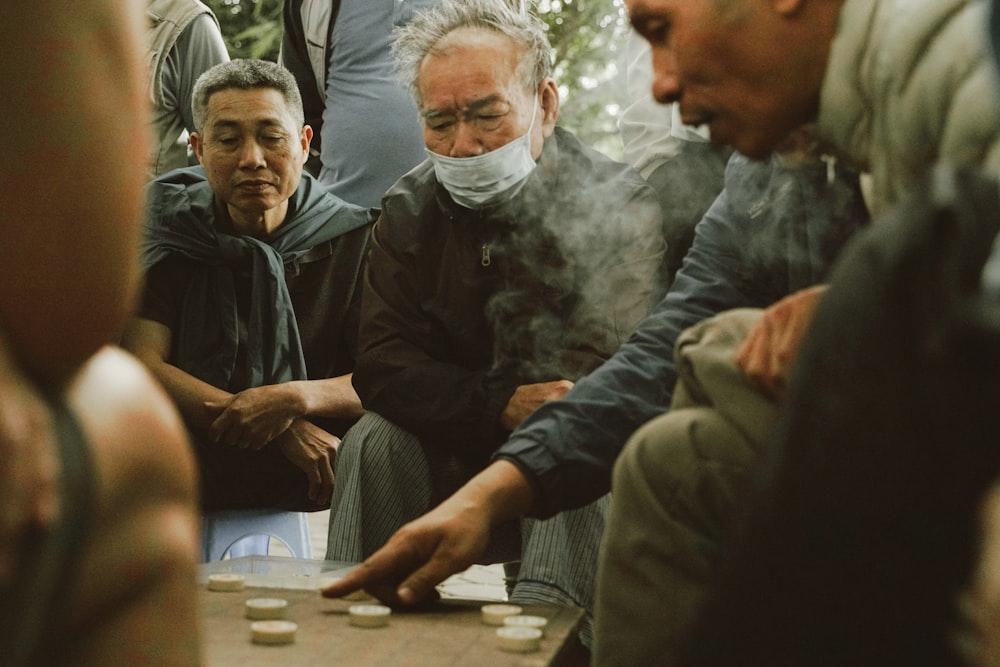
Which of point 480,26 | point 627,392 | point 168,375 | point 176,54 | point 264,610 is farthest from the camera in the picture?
point 176,54

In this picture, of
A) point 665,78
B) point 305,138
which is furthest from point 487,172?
point 665,78

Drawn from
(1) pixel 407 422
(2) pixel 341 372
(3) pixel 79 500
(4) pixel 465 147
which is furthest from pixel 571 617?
(2) pixel 341 372

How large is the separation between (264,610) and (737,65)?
4.79ft

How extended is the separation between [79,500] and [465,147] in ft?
10.5

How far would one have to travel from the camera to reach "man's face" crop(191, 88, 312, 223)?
16.3 ft

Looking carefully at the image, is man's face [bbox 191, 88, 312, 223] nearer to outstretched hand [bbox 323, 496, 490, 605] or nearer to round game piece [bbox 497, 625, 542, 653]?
outstretched hand [bbox 323, 496, 490, 605]

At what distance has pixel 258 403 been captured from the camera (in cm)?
460

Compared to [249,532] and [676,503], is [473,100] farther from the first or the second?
[676,503]

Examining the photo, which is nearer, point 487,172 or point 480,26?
point 487,172

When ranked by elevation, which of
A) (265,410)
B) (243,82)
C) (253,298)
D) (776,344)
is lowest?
(265,410)

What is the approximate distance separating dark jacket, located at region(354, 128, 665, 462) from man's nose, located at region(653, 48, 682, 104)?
209 cm

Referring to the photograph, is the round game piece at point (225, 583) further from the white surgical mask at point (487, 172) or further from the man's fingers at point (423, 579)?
the white surgical mask at point (487, 172)

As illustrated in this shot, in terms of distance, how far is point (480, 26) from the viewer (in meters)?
4.38

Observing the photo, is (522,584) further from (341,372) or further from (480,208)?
(341,372)
